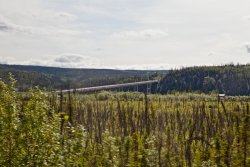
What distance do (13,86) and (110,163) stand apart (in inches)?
112

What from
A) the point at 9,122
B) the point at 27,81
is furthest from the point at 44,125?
the point at 27,81

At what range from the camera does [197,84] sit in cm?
16188

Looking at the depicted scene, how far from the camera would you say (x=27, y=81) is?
182m

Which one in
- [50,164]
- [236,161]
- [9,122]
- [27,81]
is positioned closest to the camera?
[50,164]

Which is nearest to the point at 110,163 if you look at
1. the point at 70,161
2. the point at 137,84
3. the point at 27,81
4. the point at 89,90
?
the point at 70,161

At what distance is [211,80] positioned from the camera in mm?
151750

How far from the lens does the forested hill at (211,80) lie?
145125 millimetres

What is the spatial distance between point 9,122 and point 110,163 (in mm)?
2637

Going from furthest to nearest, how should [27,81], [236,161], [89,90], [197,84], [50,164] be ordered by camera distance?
1. [27,81]
2. [197,84]
3. [89,90]
4. [236,161]
5. [50,164]

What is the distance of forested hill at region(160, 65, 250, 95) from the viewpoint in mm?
145125

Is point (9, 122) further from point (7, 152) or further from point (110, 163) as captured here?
point (110, 163)

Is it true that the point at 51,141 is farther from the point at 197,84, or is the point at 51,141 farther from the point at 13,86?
the point at 197,84

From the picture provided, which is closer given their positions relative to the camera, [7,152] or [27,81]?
[7,152]

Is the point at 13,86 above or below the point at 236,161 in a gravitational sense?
above
